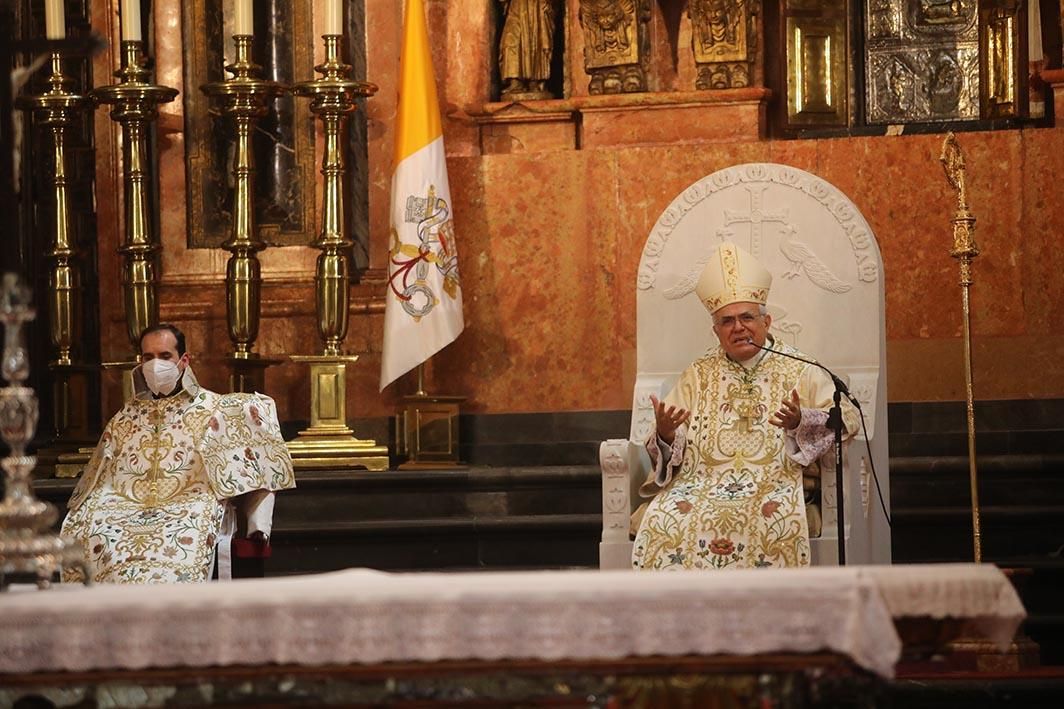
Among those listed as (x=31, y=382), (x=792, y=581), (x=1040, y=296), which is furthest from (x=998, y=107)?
(x=792, y=581)

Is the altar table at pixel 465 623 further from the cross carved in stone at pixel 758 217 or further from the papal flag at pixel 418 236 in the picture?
the papal flag at pixel 418 236

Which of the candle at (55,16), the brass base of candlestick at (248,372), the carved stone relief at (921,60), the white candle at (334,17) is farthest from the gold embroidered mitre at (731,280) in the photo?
the candle at (55,16)

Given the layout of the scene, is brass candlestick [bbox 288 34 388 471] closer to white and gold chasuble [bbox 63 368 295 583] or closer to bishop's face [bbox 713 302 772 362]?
white and gold chasuble [bbox 63 368 295 583]

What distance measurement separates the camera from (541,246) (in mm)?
9852

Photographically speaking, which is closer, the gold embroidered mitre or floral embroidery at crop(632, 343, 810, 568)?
floral embroidery at crop(632, 343, 810, 568)

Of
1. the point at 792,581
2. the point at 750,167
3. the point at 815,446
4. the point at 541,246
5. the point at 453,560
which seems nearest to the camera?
the point at 792,581

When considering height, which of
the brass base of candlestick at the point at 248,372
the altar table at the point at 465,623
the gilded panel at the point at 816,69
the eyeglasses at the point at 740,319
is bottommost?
the altar table at the point at 465,623

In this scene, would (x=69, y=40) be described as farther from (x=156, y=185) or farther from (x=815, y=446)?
(x=156, y=185)

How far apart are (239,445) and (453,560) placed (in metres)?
1.54

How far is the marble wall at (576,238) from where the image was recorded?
9.33 m

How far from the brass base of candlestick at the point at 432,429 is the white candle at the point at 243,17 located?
1.81 metres

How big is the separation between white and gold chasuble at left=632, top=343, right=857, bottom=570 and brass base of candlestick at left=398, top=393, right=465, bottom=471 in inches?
67.0

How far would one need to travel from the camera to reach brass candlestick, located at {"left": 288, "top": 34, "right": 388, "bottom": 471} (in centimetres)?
928

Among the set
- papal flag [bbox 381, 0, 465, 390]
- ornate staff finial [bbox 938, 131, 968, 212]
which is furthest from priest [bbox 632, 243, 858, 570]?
papal flag [bbox 381, 0, 465, 390]
